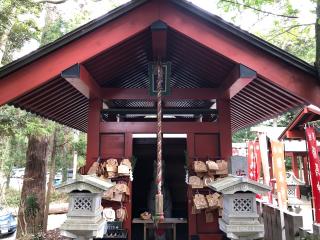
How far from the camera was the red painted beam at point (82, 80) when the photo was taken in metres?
4.62

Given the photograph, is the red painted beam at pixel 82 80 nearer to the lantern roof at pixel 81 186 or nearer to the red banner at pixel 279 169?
the lantern roof at pixel 81 186

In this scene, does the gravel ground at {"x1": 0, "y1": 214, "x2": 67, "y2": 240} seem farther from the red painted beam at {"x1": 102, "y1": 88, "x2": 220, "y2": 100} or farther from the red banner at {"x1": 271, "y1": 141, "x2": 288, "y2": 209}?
the red banner at {"x1": 271, "y1": 141, "x2": 288, "y2": 209}

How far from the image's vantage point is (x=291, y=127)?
14227 mm

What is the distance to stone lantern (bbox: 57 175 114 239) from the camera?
4199 mm

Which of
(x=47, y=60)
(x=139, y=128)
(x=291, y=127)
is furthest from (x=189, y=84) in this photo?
(x=291, y=127)

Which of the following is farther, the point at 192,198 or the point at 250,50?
the point at 192,198

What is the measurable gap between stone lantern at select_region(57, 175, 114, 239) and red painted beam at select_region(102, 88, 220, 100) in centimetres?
275

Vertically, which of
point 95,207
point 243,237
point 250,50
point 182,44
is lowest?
point 243,237

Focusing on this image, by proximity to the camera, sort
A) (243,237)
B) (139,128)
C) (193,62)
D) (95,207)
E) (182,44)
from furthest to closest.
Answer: (139,128)
(193,62)
(182,44)
(95,207)
(243,237)

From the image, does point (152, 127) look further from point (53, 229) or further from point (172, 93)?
point (53, 229)

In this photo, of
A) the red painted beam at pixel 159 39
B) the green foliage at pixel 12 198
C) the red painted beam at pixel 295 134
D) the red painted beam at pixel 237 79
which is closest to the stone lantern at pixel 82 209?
the red painted beam at pixel 159 39

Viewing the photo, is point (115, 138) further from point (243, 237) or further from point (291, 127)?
point (291, 127)

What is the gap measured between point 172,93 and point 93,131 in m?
2.04

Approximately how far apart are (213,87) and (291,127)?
9149 mm
